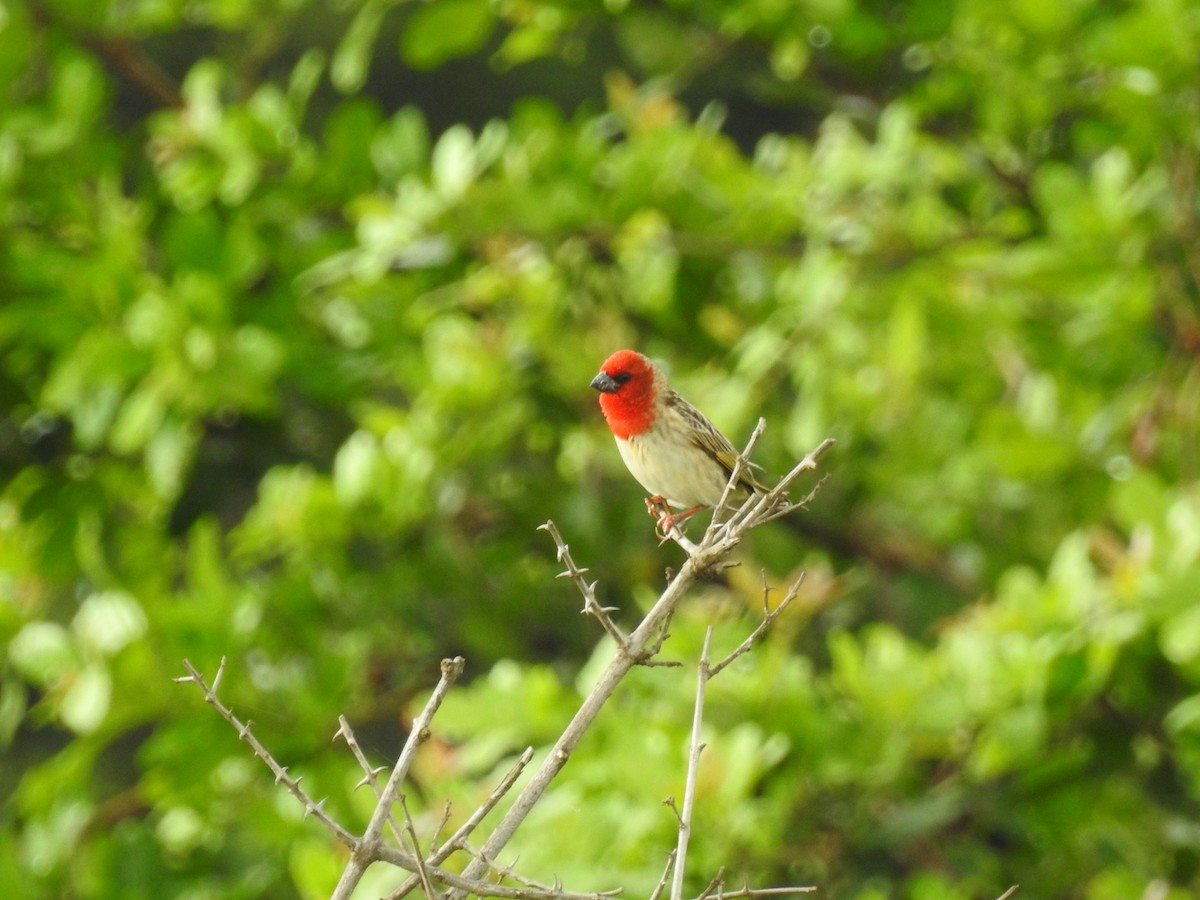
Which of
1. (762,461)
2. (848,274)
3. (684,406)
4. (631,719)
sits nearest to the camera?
(684,406)

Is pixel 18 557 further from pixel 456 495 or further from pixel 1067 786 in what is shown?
pixel 1067 786

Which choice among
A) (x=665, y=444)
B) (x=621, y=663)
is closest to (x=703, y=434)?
(x=665, y=444)

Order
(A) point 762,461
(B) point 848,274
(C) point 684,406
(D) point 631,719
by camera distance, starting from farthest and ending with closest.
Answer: (A) point 762,461 → (B) point 848,274 → (D) point 631,719 → (C) point 684,406

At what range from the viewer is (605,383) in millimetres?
3068

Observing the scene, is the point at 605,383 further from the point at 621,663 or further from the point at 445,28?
the point at 445,28

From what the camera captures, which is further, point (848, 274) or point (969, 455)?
point (969, 455)

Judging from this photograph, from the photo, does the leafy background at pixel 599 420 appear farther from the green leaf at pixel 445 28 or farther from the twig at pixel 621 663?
the twig at pixel 621 663

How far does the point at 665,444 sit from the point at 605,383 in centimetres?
51

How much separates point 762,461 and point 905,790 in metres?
1.33

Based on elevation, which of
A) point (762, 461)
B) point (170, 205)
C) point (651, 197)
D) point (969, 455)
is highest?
point (170, 205)

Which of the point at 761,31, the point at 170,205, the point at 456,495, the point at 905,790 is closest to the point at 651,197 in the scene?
the point at 761,31

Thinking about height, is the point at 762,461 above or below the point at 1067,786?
above

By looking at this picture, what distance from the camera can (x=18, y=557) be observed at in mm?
5258

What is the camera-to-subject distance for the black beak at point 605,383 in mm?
3020
